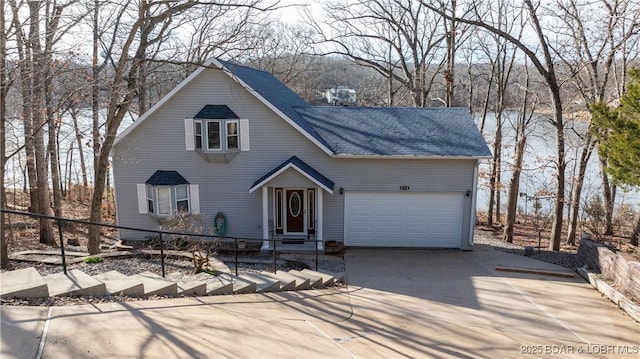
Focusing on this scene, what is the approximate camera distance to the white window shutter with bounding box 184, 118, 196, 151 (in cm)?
1508

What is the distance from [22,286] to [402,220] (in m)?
11.7

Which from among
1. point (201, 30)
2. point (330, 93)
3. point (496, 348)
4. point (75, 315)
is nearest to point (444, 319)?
point (496, 348)

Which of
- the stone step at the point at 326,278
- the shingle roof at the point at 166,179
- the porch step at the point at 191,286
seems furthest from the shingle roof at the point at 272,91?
A: the porch step at the point at 191,286

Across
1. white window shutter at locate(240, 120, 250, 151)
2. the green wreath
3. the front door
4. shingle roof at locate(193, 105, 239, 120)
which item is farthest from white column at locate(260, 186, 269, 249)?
shingle roof at locate(193, 105, 239, 120)

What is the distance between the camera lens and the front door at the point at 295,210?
51.7ft

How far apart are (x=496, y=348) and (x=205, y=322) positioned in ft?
16.2

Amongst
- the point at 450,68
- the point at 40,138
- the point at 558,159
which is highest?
the point at 450,68

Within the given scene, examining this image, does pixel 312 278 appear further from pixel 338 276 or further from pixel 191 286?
pixel 191 286

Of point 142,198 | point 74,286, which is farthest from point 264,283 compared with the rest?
point 142,198

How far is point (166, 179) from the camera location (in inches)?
598

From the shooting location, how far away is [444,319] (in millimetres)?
8930

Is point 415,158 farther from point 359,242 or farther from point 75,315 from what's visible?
point 75,315

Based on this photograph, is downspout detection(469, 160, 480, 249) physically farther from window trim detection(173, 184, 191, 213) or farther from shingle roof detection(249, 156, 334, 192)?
window trim detection(173, 184, 191, 213)

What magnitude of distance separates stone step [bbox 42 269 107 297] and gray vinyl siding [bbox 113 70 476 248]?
8254 mm
